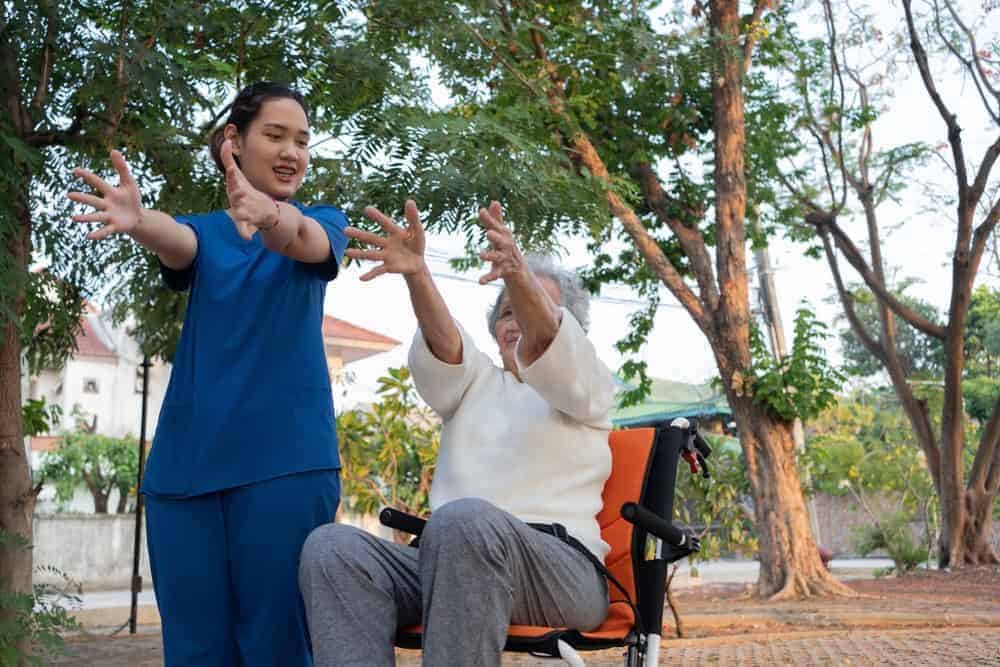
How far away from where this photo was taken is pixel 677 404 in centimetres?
2742

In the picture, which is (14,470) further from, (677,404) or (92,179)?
(677,404)

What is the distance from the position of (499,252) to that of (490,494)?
552 millimetres

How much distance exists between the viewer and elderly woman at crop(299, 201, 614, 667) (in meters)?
2.09

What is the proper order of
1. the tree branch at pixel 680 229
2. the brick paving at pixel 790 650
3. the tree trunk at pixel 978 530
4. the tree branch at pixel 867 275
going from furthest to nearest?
1. the tree branch at pixel 867 275
2. the tree trunk at pixel 978 530
3. the tree branch at pixel 680 229
4. the brick paving at pixel 790 650

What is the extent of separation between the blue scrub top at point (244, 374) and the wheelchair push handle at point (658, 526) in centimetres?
63

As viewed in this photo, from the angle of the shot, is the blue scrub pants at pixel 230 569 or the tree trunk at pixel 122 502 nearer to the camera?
the blue scrub pants at pixel 230 569

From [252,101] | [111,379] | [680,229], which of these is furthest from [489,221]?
[111,379]

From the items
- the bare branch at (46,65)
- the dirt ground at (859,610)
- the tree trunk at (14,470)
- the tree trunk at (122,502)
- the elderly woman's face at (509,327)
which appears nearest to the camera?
the elderly woman's face at (509,327)

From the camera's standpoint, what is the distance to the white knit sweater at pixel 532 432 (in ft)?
7.98

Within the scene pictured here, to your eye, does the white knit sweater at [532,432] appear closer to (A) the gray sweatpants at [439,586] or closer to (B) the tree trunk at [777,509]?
(A) the gray sweatpants at [439,586]

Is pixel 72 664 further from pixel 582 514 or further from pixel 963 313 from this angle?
pixel 963 313

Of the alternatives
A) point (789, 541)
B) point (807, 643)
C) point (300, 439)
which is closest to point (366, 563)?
point (300, 439)

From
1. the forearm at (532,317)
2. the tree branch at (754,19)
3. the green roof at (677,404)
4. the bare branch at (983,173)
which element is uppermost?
the tree branch at (754,19)

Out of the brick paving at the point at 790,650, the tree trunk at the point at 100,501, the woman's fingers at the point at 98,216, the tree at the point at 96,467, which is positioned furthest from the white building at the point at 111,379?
the woman's fingers at the point at 98,216
